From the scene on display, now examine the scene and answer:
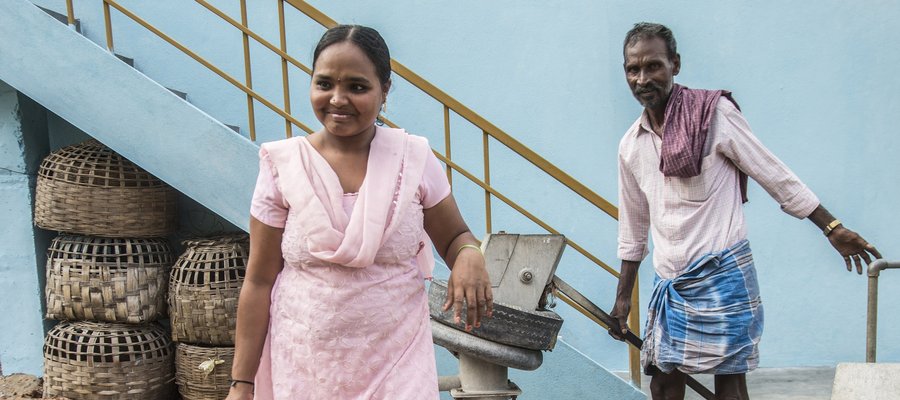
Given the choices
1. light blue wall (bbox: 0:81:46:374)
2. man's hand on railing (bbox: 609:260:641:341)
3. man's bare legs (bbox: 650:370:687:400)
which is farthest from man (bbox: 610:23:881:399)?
light blue wall (bbox: 0:81:46:374)

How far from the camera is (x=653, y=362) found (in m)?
3.03

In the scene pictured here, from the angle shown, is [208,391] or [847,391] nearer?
[847,391]

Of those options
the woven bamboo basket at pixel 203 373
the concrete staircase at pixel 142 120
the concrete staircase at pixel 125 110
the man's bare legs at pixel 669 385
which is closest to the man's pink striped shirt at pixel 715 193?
the man's bare legs at pixel 669 385

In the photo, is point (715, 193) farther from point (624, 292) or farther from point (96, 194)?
point (96, 194)

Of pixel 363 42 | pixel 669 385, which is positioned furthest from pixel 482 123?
pixel 363 42

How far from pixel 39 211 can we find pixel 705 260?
2984mm

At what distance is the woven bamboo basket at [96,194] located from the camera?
3.96 m

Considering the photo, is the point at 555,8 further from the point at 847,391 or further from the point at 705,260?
the point at 847,391

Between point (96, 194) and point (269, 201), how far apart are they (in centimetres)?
232

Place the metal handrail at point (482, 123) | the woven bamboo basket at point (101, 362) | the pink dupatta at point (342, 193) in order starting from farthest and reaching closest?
the woven bamboo basket at point (101, 362) → the metal handrail at point (482, 123) → the pink dupatta at point (342, 193)

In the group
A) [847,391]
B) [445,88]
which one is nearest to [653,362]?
[847,391]

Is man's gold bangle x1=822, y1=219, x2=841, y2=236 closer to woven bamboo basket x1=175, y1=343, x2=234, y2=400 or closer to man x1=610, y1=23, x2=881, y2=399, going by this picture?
man x1=610, y1=23, x2=881, y2=399

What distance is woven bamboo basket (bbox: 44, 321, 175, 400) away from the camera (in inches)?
154

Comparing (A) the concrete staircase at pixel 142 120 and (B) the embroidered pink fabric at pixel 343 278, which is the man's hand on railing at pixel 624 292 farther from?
(B) the embroidered pink fabric at pixel 343 278
